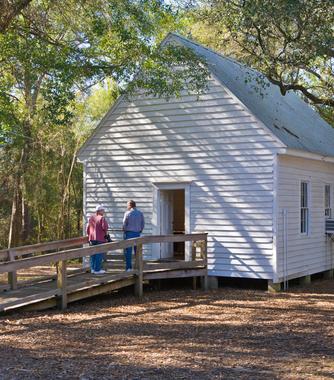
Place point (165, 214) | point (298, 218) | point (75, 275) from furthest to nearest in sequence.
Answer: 1. point (165, 214)
2. point (298, 218)
3. point (75, 275)

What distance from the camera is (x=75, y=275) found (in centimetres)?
1397

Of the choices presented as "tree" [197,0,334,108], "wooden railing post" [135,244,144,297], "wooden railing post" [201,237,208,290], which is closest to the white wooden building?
"wooden railing post" [201,237,208,290]

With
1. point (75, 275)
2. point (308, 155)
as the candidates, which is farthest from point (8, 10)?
point (308, 155)

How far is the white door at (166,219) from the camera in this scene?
53.4ft

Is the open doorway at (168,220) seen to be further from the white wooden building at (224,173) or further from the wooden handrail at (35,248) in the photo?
the wooden handrail at (35,248)

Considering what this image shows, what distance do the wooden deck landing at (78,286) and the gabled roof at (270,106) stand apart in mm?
4112

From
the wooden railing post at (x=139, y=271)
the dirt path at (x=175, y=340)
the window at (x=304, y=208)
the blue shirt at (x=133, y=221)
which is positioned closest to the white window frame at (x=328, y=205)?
the window at (x=304, y=208)

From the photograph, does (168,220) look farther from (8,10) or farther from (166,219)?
(8,10)

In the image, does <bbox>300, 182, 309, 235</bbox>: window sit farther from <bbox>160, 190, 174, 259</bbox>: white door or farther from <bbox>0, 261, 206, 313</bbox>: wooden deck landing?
<bbox>160, 190, 174, 259</bbox>: white door

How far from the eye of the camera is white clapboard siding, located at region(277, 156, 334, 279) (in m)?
15.0

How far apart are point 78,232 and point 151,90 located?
17.3m

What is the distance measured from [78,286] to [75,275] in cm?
172

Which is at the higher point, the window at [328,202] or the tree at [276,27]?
the tree at [276,27]

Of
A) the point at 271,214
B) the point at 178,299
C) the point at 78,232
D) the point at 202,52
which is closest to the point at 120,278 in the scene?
the point at 178,299
